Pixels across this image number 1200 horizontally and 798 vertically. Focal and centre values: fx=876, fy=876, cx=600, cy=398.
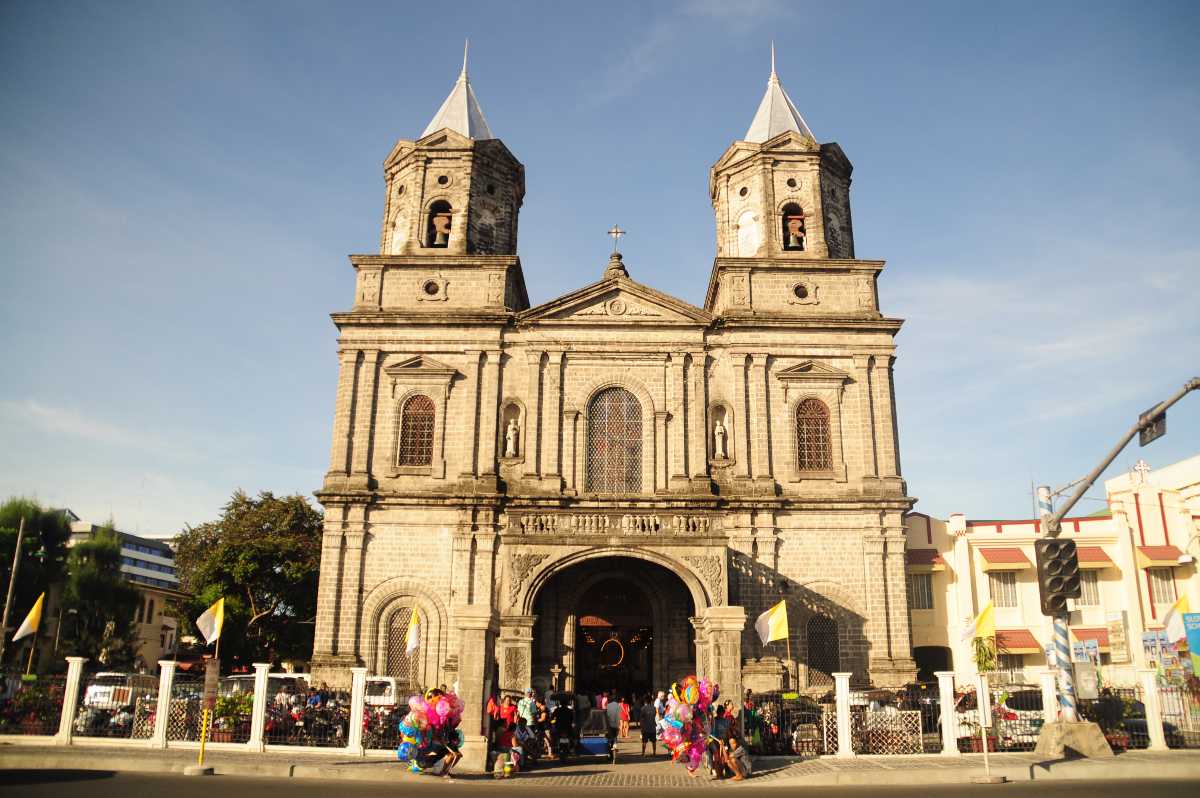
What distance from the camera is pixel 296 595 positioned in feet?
123

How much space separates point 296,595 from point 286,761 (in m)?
22.8

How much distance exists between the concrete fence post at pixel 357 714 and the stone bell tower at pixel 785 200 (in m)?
18.8

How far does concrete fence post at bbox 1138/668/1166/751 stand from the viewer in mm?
17500

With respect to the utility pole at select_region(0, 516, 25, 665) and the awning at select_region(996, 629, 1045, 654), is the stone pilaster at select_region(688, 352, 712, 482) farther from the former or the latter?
the utility pole at select_region(0, 516, 25, 665)

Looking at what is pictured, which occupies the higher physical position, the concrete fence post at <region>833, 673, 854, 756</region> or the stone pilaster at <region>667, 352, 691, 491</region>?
the stone pilaster at <region>667, 352, 691, 491</region>

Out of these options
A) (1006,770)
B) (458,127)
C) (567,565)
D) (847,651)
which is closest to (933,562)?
(847,651)

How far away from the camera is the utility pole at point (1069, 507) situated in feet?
48.0

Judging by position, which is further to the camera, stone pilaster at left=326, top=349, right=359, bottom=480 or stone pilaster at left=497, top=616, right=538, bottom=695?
stone pilaster at left=326, top=349, right=359, bottom=480

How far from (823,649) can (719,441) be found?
22.3 ft

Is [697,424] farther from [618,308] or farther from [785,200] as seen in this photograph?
[785,200]

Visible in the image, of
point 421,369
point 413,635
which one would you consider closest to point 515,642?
point 413,635

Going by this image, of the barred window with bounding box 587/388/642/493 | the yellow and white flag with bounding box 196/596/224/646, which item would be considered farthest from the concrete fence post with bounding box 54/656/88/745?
the barred window with bounding box 587/388/642/493

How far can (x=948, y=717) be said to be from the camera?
1808 cm

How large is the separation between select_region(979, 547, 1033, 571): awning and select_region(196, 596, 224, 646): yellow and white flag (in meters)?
25.1
